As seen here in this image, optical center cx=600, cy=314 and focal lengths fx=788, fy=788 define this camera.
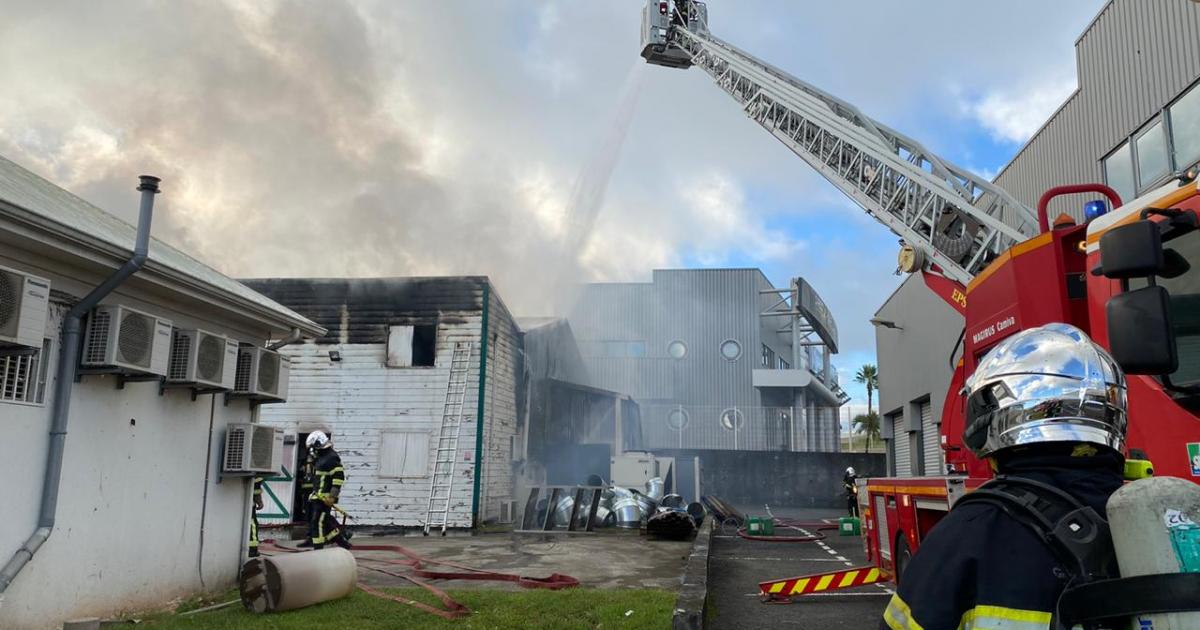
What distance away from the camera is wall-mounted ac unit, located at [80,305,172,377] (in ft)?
21.4

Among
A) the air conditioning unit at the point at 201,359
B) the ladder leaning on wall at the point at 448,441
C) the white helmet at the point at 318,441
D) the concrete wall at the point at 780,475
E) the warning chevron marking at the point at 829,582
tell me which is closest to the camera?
the warning chevron marking at the point at 829,582

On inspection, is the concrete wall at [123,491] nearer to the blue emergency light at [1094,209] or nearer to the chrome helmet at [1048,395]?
the chrome helmet at [1048,395]

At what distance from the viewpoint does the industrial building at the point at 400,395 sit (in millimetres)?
16422

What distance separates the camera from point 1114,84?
A: 11.9 meters

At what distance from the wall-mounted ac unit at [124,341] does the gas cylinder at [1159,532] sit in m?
7.05

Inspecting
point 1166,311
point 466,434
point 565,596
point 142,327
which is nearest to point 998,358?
point 1166,311

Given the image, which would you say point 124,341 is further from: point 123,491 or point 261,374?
point 261,374

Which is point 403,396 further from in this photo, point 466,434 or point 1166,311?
point 1166,311

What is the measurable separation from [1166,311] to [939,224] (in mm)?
8368

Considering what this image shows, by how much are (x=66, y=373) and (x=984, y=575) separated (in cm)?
692

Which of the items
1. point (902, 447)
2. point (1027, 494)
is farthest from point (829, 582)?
point (902, 447)

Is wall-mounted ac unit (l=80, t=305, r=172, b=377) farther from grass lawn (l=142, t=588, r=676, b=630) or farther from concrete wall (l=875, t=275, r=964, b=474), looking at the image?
concrete wall (l=875, t=275, r=964, b=474)

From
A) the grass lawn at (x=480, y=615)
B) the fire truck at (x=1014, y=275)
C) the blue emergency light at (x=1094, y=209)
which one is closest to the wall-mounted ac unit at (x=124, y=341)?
the grass lawn at (x=480, y=615)

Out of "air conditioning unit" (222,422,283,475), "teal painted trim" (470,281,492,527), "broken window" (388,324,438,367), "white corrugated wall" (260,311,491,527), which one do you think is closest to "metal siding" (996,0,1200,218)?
"teal painted trim" (470,281,492,527)
